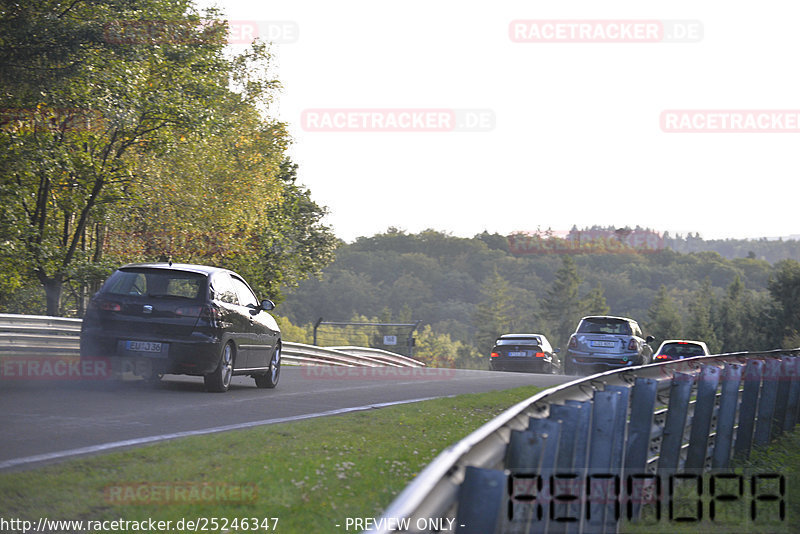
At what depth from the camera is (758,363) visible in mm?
10211

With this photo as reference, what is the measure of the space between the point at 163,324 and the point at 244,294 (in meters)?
1.93

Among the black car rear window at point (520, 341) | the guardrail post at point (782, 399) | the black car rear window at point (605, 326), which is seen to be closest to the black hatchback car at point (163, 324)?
the guardrail post at point (782, 399)

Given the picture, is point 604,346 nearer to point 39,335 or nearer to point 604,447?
point 39,335

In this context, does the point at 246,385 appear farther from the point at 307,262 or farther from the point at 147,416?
the point at 307,262

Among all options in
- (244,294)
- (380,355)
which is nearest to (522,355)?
(380,355)

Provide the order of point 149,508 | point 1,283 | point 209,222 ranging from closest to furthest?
point 149,508
point 1,283
point 209,222

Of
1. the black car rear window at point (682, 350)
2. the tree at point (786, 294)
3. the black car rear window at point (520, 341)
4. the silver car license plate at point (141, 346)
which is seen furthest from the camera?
the tree at point (786, 294)

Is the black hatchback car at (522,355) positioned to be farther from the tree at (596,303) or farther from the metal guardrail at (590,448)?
the tree at (596,303)

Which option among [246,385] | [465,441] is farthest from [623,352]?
[465,441]

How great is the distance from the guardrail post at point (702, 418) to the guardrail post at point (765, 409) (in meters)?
2.27

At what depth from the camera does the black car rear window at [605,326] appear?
25.5 metres

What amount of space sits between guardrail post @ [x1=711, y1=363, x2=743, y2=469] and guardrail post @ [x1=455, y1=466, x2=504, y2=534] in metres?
6.31

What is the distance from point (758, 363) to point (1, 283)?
62.6 ft

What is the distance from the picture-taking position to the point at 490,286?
162000 millimetres
